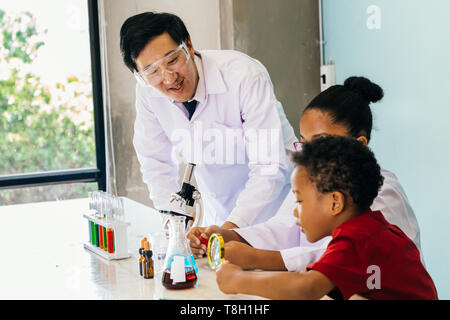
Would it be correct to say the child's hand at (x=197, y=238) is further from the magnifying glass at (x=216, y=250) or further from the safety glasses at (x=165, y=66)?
the safety glasses at (x=165, y=66)

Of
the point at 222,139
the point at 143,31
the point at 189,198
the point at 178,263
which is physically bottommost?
the point at 178,263

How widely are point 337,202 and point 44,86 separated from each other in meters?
3.42

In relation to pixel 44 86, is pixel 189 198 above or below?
below

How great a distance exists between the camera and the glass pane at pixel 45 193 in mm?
4312

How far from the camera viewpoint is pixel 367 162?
1.27 meters

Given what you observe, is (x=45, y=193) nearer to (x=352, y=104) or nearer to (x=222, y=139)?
(x=222, y=139)

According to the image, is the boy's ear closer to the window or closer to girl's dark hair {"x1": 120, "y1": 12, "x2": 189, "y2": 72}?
girl's dark hair {"x1": 120, "y1": 12, "x2": 189, "y2": 72}

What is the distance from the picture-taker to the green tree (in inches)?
160

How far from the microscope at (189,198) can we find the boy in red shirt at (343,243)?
442 mm

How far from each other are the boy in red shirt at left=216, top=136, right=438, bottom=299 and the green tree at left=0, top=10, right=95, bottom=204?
327cm

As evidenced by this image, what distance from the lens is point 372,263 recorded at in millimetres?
1199

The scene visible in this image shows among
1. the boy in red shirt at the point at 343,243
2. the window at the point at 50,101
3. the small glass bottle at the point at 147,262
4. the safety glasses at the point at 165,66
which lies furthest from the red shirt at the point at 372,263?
the window at the point at 50,101

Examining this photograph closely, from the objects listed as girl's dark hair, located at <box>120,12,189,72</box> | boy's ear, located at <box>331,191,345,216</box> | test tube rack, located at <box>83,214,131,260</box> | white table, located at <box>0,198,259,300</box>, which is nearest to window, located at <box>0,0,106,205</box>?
white table, located at <box>0,198,259,300</box>

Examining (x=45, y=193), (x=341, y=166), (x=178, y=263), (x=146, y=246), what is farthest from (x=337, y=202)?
(x=45, y=193)
